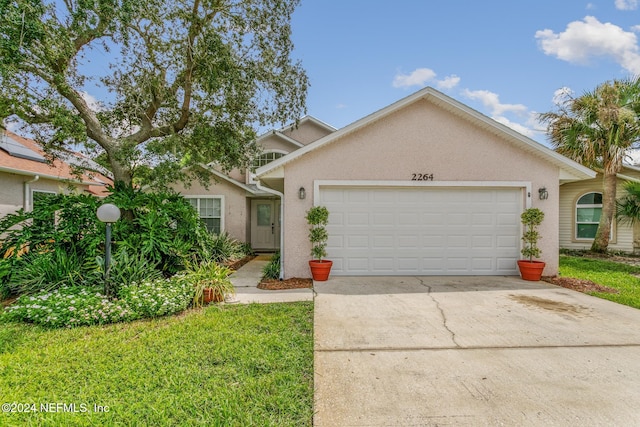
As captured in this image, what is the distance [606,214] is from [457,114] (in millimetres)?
8708

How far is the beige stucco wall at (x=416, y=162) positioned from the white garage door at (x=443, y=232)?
1.74 feet

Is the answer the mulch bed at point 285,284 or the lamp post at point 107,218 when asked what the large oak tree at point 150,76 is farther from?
the mulch bed at point 285,284

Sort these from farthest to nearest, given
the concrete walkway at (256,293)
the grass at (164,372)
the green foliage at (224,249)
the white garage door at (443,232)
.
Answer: the green foliage at (224,249), the white garage door at (443,232), the concrete walkway at (256,293), the grass at (164,372)

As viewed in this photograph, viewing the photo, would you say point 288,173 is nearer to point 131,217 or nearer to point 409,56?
point 131,217

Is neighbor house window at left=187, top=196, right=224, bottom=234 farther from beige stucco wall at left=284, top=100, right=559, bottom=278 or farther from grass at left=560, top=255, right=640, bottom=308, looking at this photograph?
grass at left=560, top=255, right=640, bottom=308

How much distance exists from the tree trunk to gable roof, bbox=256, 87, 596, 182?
5.34 meters

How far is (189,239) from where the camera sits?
7680 mm

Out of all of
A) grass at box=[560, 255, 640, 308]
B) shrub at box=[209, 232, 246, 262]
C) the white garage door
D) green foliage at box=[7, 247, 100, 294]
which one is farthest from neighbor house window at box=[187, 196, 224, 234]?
grass at box=[560, 255, 640, 308]

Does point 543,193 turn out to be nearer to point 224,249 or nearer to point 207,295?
point 207,295

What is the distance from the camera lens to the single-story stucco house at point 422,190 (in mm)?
8328

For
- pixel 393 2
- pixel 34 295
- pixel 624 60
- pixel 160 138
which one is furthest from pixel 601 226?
pixel 34 295

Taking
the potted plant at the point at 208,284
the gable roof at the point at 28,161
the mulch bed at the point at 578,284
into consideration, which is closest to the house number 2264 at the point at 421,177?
the mulch bed at the point at 578,284

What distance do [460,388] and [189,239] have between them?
646 centimetres

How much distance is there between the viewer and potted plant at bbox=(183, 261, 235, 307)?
6.16m
